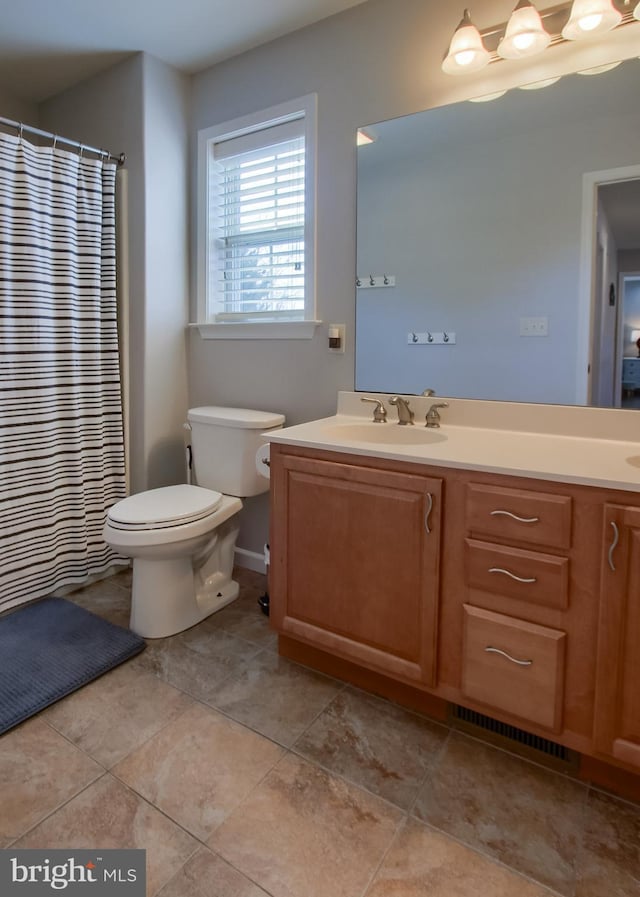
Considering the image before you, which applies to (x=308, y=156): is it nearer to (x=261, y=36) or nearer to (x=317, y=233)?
(x=317, y=233)

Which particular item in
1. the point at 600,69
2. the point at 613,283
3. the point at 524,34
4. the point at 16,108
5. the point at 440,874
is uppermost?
the point at 16,108

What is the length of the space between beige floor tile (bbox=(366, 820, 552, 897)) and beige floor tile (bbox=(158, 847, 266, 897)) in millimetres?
263

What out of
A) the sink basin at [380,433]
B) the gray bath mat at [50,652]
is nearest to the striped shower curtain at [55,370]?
the gray bath mat at [50,652]

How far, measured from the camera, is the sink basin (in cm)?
188

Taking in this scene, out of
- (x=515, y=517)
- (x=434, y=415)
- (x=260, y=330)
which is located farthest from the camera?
(x=260, y=330)

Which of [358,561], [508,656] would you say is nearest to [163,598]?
[358,561]

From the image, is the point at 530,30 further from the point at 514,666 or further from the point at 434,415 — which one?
the point at 514,666

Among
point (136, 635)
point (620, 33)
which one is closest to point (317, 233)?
point (620, 33)

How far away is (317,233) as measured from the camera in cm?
221

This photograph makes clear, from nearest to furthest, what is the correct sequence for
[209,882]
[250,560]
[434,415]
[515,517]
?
[209,882] < [515,517] < [434,415] < [250,560]

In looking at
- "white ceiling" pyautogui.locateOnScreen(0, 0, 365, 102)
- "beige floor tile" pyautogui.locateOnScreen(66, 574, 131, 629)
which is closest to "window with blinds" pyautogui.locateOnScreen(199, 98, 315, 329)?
"white ceiling" pyautogui.locateOnScreen(0, 0, 365, 102)

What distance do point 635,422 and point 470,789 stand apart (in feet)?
3.75

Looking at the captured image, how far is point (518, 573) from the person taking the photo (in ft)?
4.41

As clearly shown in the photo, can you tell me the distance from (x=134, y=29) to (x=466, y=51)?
1.39m
